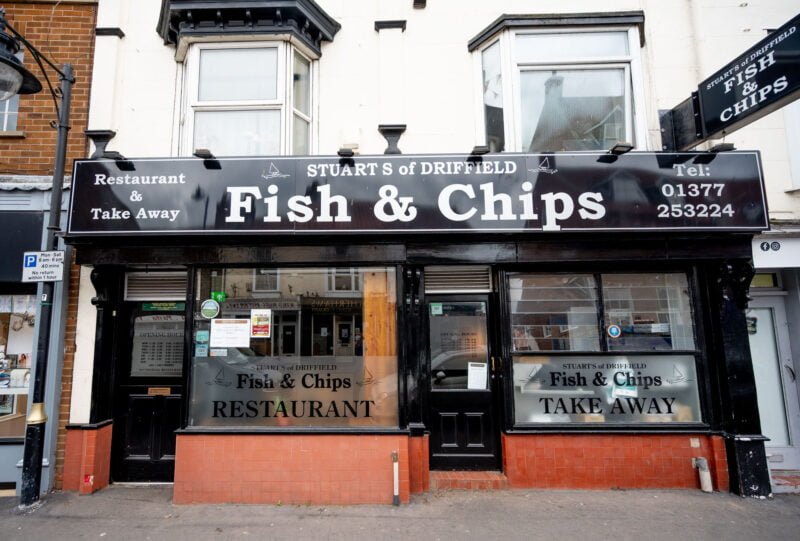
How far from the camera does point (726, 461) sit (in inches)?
205

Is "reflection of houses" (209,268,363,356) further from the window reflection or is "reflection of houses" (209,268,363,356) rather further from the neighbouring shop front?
the window reflection

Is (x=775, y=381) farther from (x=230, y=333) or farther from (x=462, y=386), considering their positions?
(x=230, y=333)

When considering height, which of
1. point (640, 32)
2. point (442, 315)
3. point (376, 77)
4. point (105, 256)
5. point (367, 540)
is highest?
point (640, 32)

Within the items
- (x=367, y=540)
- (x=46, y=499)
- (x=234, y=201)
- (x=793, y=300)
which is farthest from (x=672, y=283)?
(x=46, y=499)

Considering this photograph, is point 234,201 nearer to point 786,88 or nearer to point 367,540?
point 367,540

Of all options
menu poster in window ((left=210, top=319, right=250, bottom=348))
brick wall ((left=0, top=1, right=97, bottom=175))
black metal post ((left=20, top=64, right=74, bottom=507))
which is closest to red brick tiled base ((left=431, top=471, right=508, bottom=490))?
menu poster in window ((left=210, top=319, right=250, bottom=348))

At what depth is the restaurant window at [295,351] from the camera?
17.3 ft

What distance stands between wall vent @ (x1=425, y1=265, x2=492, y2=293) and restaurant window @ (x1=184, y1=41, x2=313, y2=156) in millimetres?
2484

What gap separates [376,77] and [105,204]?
3861mm

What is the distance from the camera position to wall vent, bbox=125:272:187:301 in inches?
233

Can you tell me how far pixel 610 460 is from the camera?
5.28m

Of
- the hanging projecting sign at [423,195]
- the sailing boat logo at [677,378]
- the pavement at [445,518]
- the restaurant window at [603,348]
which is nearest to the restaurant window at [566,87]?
the hanging projecting sign at [423,195]

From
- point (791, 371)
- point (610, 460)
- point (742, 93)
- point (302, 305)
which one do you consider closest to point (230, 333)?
point (302, 305)

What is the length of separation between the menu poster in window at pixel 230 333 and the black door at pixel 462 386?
2.37m
